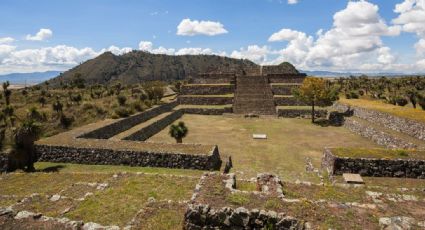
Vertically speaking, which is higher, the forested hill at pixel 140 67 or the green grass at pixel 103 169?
the forested hill at pixel 140 67

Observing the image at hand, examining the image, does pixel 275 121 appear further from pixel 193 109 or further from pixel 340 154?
pixel 340 154

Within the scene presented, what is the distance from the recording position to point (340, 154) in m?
15.4

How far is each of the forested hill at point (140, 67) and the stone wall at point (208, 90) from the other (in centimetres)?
8297

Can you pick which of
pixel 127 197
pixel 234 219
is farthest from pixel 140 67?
pixel 234 219

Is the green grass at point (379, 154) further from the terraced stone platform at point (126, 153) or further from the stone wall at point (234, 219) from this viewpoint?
the stone wall at point (234, 219)

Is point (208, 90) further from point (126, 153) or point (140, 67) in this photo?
point (140, 67)

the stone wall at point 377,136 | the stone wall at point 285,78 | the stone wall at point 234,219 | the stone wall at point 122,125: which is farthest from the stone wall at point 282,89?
the stone wall at point 234,219

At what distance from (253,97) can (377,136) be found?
18841mm

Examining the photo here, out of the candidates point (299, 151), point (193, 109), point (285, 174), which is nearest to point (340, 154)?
point (285, 174)

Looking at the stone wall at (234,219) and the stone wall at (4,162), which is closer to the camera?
the stone wall at (234,219)

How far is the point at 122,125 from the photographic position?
Result: 959 inches

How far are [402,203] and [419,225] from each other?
6.46 ft

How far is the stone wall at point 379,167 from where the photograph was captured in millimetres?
14453

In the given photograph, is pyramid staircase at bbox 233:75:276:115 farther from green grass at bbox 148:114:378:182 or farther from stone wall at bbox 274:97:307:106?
green grass at bbox 148:114:378:182
